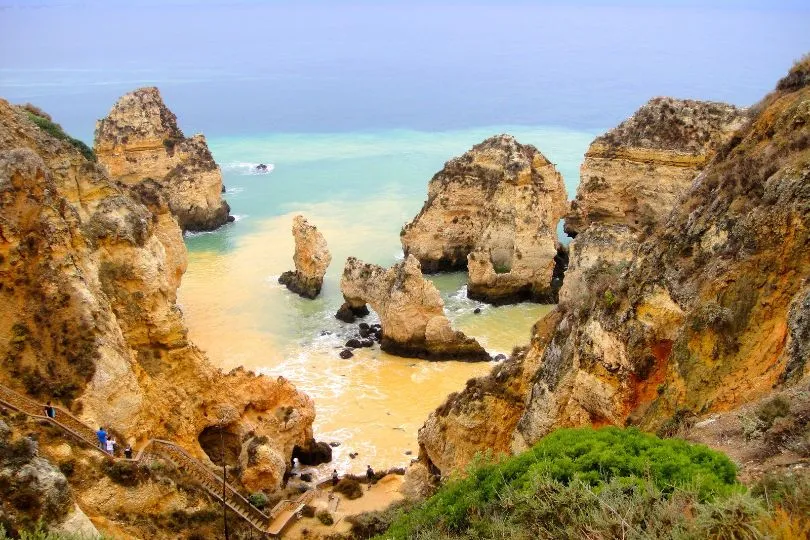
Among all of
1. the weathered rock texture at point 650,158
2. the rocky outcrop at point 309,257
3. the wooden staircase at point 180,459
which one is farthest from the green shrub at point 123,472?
the weathered rock texture at point 650,158

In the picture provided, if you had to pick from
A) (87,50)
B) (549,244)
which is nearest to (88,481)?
(549,244)

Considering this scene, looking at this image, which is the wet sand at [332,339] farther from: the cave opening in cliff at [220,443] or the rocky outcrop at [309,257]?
the cave opening in cliff at [220,443]

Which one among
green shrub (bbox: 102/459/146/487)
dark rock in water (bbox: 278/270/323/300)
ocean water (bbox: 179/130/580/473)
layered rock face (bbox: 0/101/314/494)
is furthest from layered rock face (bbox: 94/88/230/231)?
green shrub (bbox: 102/459/146/487)

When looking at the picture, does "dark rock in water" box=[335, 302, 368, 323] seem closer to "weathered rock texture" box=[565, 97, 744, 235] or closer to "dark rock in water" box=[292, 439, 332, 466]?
"dark rock in water" box=[292, 439, 332, 466]

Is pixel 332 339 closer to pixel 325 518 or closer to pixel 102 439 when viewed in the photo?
pixel 325 518

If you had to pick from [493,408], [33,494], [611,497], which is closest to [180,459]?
[33,494]

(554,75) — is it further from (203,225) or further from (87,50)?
(87,50)
